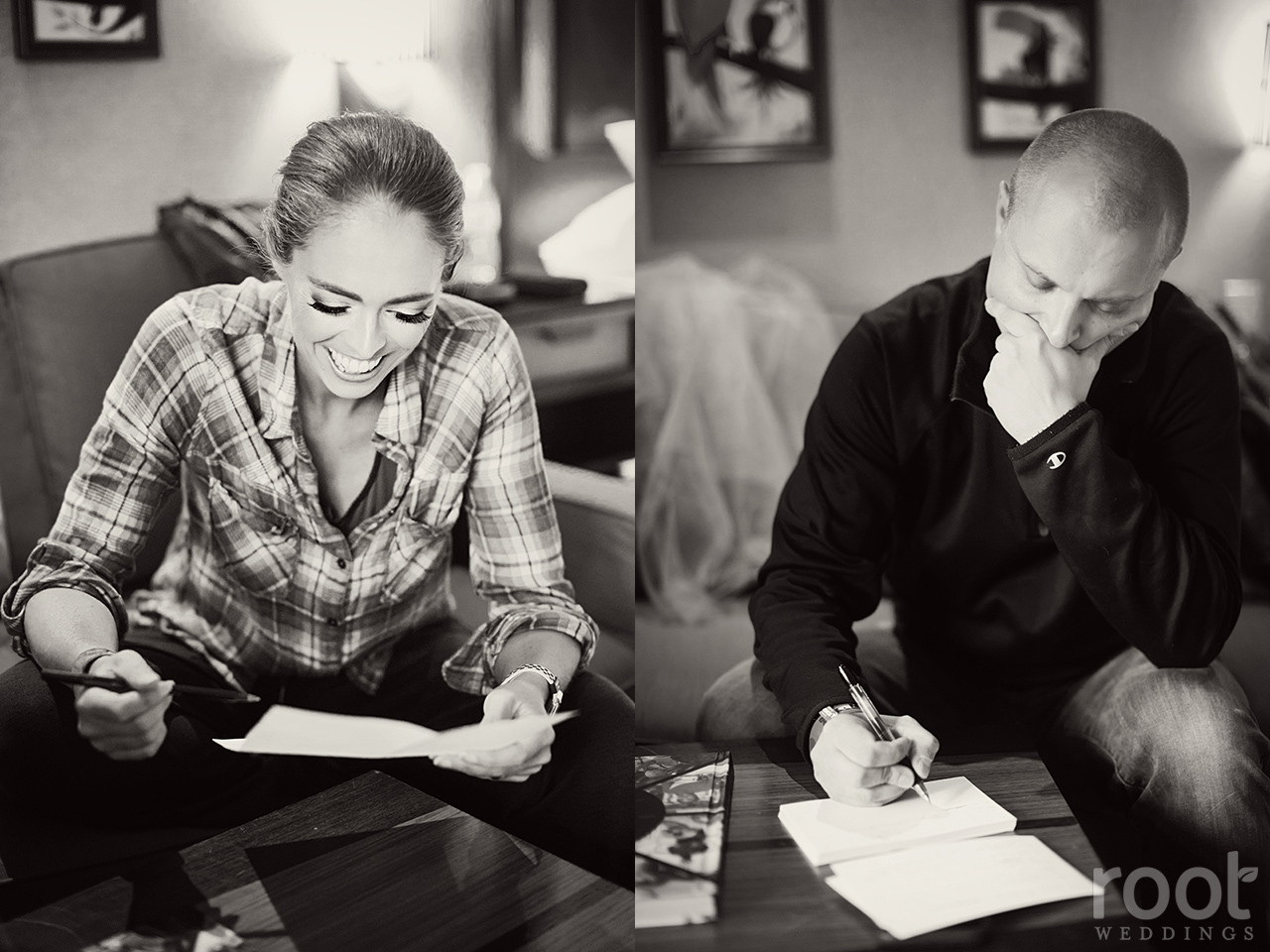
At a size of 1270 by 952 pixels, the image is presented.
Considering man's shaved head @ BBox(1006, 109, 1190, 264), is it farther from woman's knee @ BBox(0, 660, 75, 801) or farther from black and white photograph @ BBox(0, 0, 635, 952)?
woman's knee @ BBox(0, 660, 75, 801)

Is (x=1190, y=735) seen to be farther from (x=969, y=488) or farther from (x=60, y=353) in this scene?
(x=60, y=353)

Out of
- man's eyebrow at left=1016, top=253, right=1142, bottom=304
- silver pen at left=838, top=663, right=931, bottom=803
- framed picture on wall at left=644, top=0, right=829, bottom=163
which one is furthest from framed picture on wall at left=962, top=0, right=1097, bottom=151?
silver pen at left=838, top=663, right=931, bottom=803

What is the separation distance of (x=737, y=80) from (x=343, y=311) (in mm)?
973

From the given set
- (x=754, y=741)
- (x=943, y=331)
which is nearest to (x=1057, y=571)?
(x=943, y=331)

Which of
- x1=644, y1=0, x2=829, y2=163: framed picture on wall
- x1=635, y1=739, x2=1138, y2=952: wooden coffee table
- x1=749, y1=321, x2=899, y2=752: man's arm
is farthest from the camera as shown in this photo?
x1=644, y1=0, x2=829, y2=163: framed picture on wall

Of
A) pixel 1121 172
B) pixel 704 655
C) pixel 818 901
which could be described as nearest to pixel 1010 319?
pixel 1121 172

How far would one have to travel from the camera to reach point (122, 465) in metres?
1.22

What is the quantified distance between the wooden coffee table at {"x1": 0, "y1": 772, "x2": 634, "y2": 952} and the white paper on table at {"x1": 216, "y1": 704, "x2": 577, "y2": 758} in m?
0.08

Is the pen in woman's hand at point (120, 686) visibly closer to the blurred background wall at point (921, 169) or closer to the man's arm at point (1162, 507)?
the man's arm at point (1162, 507)

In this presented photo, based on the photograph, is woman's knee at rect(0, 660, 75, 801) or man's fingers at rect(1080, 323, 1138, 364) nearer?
woman's knee at rect(0, 660, 75, 801)

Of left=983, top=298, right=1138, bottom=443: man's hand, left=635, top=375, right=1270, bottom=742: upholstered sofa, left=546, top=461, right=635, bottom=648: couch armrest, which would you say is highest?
left=983, top=298, right=1138, bottom=443: man's hand

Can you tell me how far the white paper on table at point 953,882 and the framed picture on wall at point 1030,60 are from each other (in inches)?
45.7

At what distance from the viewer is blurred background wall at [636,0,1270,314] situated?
5.66ft

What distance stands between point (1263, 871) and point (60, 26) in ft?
5.36
